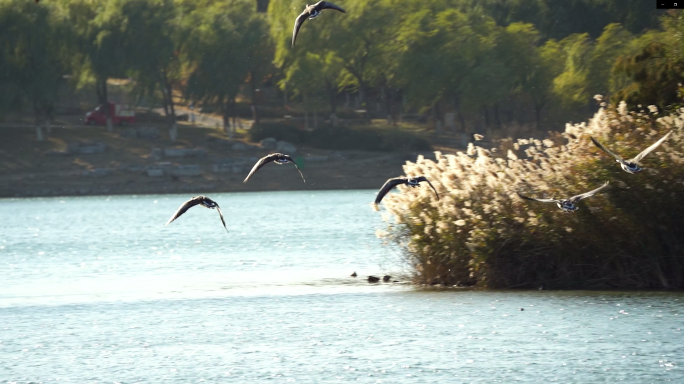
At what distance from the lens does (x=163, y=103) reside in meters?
102

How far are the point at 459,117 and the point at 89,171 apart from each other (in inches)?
1285

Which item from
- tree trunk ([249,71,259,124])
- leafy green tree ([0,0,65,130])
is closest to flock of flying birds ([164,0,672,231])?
leafy green tree ([0,0,65,130])

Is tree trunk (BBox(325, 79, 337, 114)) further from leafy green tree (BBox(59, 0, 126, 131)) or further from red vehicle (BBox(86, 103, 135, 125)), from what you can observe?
leafy green tree (BBox(59, 0, 126, 131))

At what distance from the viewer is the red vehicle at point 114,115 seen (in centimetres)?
10288

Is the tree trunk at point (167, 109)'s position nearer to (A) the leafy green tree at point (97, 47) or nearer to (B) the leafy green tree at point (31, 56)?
(A) the leafy green tree at point (97, 47)

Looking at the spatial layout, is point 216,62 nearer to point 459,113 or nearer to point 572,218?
point 459,113

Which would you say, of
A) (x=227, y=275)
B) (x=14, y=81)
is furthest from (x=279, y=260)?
(x=14, y=81)

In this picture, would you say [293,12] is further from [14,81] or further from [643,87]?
[643,87]

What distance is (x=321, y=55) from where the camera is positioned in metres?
104

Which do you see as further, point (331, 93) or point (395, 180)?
point (331, 93)

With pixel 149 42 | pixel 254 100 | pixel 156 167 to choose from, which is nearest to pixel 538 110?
pixel 254 100

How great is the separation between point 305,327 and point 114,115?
8046 cm

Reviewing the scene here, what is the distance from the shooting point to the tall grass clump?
26.8 meters

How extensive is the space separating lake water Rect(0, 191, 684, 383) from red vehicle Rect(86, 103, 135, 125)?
199ft
